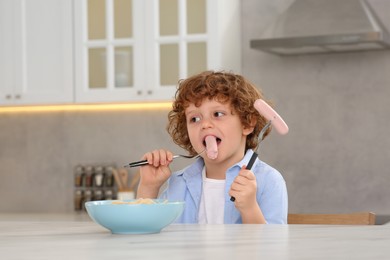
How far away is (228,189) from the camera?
228 cm

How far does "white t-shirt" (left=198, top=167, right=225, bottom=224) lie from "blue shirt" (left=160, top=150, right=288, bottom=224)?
17mm

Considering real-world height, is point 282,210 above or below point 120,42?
below

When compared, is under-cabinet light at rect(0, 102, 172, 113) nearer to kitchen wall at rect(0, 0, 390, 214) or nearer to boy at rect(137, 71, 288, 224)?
kitchen wall at rect(0, 0, 390, 214)

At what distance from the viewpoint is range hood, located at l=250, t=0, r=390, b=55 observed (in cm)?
363

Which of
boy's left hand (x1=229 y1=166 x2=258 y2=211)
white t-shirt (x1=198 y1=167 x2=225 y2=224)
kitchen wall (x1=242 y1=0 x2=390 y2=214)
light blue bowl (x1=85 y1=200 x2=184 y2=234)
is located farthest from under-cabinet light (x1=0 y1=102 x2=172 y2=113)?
light blue bowl (x1=85 y1=200 x2=184 y2=234)

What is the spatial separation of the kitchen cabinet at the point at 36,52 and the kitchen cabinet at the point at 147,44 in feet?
0.22

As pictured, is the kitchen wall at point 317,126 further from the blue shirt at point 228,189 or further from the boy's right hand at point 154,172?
the boy's right hand at point 154,172

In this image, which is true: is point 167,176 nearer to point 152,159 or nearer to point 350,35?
point 152,159

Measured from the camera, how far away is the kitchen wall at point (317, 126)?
3951 millimetres

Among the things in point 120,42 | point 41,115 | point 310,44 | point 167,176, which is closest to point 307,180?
point 310,44

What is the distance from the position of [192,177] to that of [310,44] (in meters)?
1.52

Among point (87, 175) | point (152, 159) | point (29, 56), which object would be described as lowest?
point (87, 175)

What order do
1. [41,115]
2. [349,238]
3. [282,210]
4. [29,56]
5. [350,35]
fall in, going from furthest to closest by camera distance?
[41,115], [29,56], [350,35], [282,210], [349,238]

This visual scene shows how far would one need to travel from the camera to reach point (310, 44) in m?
3.68
